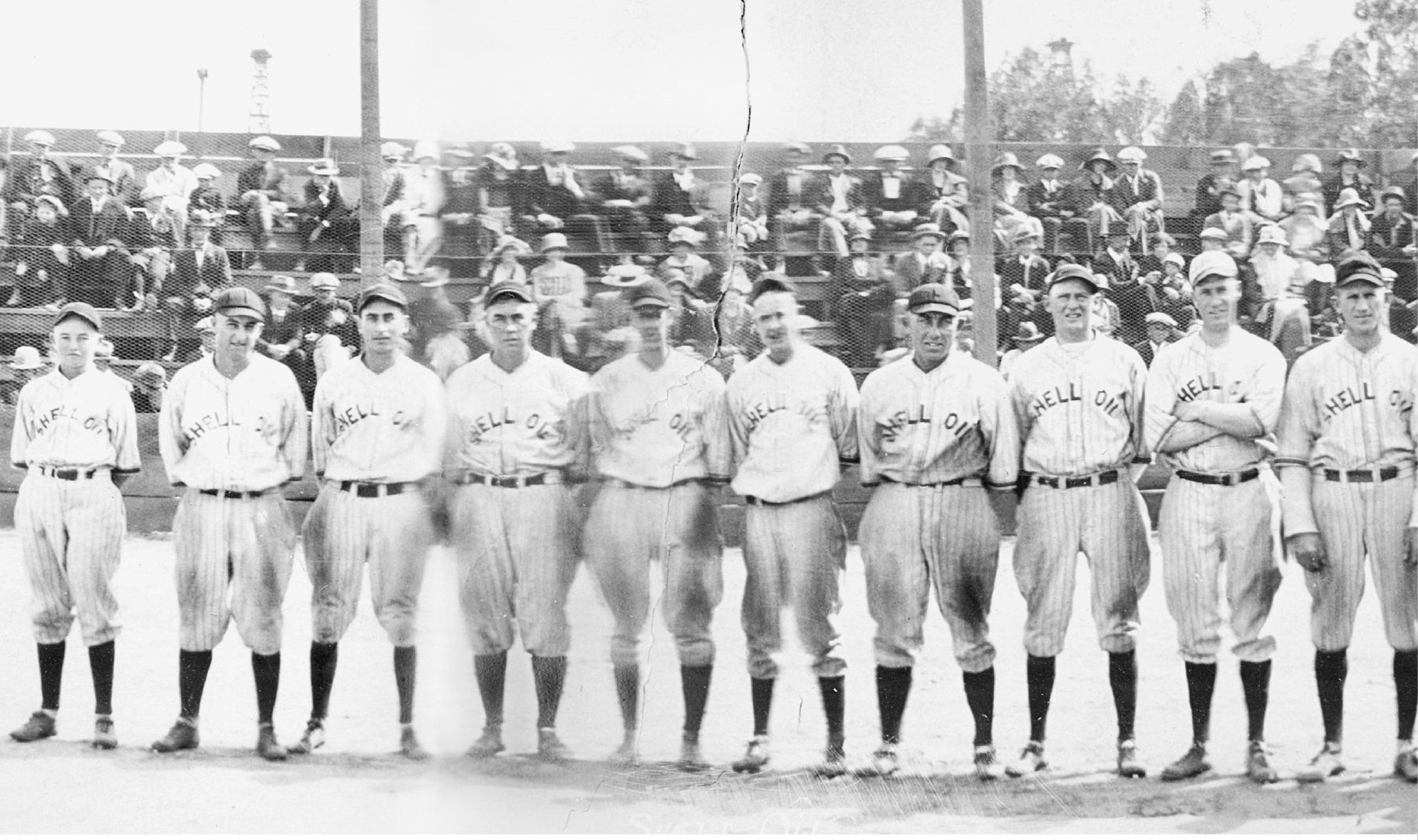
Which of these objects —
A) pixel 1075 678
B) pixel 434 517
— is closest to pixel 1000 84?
pixel 1075 678

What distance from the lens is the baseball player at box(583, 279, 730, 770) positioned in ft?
12.7

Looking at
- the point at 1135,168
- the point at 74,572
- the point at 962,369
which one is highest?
the point at 1135,168

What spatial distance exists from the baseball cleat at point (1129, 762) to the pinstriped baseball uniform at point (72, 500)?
299 cm

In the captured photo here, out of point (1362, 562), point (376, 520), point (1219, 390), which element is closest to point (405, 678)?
point (376, 520)

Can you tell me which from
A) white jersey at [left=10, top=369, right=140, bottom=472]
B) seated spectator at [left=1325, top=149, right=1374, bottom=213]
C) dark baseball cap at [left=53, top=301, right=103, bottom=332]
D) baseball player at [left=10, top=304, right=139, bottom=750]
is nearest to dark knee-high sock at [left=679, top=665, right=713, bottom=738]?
baseball player at [left=10, top=304, right=139, bottom=750]

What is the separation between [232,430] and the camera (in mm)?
4223

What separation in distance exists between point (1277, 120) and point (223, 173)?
130 inches

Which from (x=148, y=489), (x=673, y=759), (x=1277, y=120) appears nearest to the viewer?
(x=673, y=759)

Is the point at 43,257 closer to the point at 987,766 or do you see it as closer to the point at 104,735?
the point at 104,735

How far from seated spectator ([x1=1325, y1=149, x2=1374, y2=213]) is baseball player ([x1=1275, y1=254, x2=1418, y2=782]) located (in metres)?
0.28

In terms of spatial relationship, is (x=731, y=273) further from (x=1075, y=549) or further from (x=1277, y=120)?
(x=1277, y=120)

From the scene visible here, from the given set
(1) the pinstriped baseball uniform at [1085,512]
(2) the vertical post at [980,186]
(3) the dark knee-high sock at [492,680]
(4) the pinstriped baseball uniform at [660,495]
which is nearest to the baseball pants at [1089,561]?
(1) the pinstriped baseball uniform at [1085,512]

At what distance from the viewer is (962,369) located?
3.96 m

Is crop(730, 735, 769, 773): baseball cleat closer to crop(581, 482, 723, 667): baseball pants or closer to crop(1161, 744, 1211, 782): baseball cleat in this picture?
crop(581, 482, 723, 667): baseball pants
